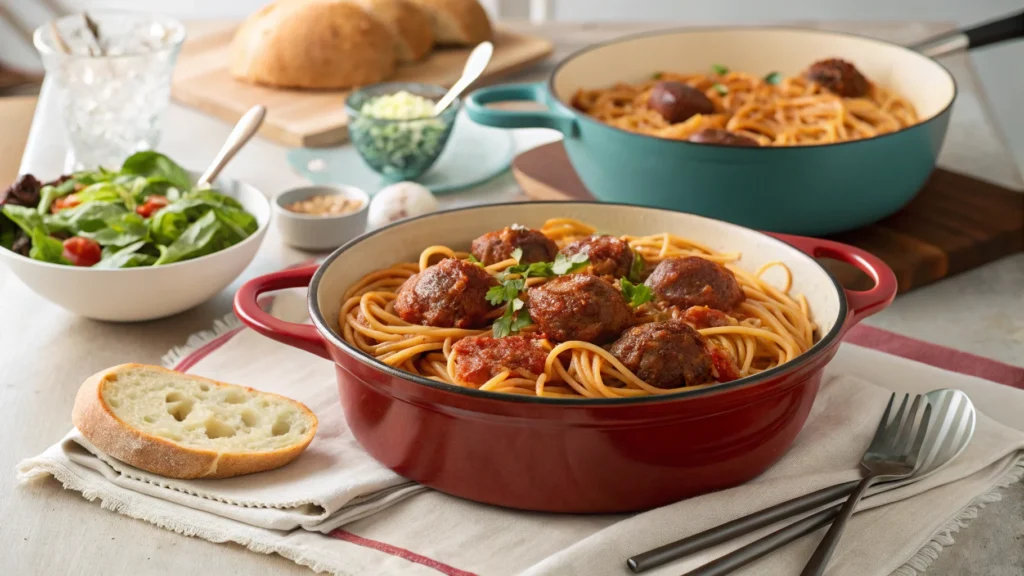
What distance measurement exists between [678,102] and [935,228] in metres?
0.98

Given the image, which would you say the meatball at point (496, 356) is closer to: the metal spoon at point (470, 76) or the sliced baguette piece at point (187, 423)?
the sliced baguette piece at point (187, 423)

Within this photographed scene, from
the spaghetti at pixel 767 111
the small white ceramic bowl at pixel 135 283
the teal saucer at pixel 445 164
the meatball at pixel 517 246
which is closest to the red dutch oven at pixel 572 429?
the meatball at pixel 517 246

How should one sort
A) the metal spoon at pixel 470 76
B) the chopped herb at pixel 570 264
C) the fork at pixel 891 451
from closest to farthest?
the fork at pixel 891 451 → the chopped herb at pixel 570 264 → the metal spoon at pixel 470 76

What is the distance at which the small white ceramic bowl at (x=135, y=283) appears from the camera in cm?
296

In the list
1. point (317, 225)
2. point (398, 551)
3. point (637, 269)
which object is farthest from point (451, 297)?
point (317, 225)

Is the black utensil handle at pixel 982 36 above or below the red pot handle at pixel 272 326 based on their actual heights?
above

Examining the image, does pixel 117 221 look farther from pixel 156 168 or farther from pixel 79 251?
pixel 156 168

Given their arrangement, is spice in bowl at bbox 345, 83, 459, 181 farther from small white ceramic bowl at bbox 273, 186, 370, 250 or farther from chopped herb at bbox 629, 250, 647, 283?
chopped herb at bbox 629, 250, 647, 283

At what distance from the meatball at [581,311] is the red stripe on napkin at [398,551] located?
57 cm

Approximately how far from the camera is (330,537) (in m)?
2.22

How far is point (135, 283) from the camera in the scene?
2.99 m

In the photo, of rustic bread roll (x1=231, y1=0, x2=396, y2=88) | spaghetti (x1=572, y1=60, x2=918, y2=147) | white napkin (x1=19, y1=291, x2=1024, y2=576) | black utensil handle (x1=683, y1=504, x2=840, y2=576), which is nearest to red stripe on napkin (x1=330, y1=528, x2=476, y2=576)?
white napkin (x1=19, y1=291, x2=1024, y2=576)

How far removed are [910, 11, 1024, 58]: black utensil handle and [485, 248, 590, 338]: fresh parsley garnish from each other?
88.3 inches

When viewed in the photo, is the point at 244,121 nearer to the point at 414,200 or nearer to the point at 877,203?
the point at 414,200
